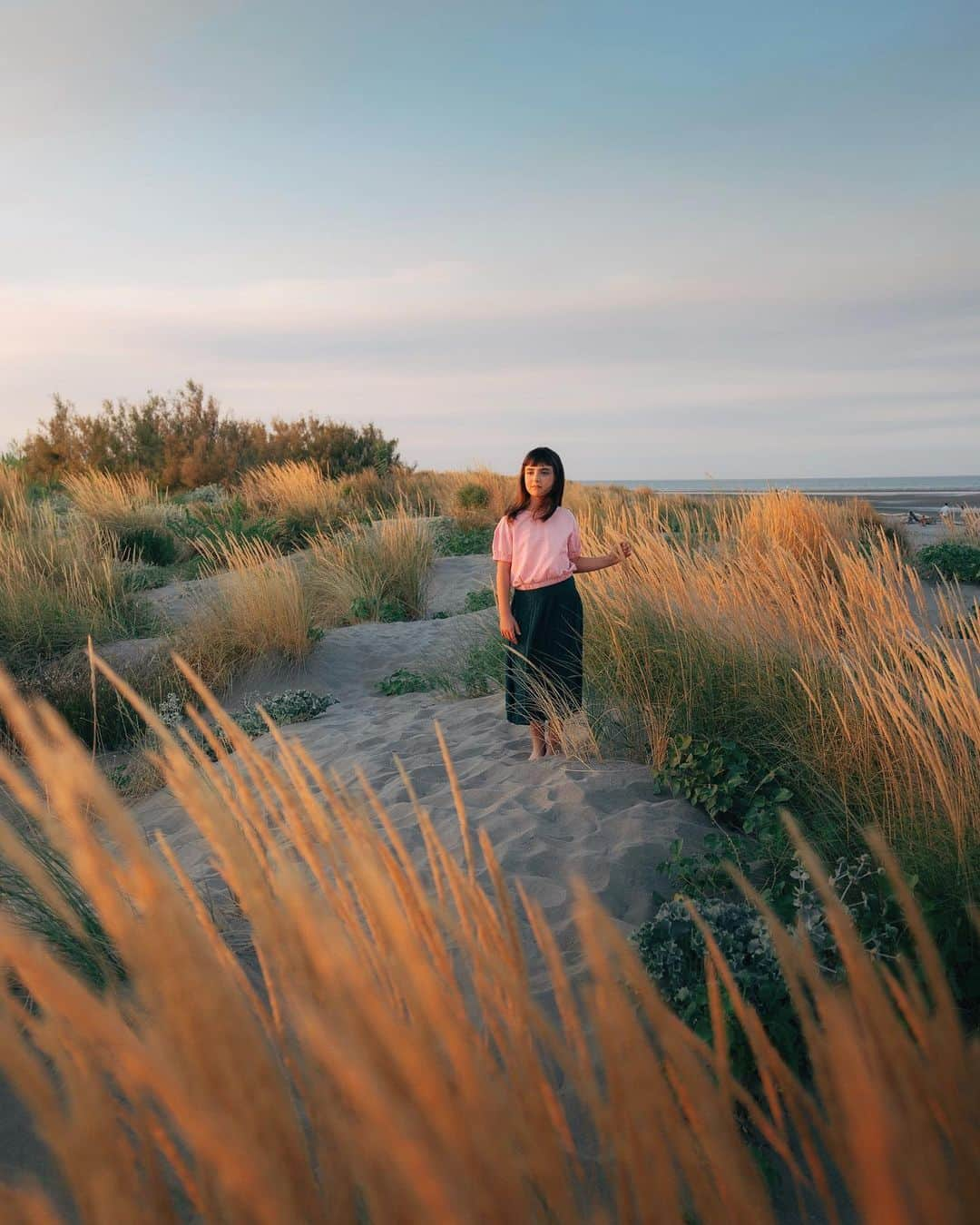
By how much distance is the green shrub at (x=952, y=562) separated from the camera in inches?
385

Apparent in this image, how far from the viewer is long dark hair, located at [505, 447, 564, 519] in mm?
5348

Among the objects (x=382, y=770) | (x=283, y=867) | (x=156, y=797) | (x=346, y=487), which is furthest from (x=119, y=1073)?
(x=346, y=487)

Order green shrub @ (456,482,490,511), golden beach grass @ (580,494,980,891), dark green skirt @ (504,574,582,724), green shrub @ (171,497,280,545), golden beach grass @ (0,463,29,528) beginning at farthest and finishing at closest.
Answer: green shrub @ (456,482,490,511)
green shrub @ (171,497,280,545)
golden beach grass @ (0,463,29,528)
dark green skirt @ (504,574,582,724)
golden beach grass @ (580,494,980,891)

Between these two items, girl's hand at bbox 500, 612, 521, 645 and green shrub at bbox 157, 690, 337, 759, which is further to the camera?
green shrub at bbox 157, 690, 337, 759

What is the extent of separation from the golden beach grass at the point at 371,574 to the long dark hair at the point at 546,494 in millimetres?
5143

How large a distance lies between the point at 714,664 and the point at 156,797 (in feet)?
11.2

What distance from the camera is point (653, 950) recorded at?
2916 mm

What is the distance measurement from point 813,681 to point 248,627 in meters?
5.46

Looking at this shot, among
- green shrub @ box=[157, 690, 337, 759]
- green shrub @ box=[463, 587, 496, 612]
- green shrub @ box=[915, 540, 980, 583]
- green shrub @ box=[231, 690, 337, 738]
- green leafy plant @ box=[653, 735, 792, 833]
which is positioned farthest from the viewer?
green shrub @ box=[463, 587, 496, 612]

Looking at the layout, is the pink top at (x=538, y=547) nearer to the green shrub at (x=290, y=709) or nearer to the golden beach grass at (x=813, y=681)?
the golden beach grass at (x=813, y=681)

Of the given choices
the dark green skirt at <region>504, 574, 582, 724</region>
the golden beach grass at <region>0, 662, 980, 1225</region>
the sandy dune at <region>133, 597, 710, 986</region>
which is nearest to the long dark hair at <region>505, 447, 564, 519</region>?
the dark green skirt at <region>504, 574, 582, 724</region>

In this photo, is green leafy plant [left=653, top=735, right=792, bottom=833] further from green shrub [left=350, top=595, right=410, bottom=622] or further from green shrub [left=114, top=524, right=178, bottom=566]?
green shrub [left=114, top=524, right=178, bottom=566]

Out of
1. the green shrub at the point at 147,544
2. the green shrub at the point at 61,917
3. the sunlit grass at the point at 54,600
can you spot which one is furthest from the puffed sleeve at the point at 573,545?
the green shrub at the point at 147,544

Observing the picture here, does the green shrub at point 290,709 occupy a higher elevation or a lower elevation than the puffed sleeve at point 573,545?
lower
